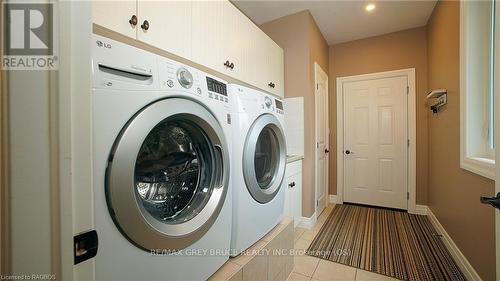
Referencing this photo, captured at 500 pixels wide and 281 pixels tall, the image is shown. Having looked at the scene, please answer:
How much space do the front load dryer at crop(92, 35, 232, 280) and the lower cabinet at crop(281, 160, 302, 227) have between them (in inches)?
44.0

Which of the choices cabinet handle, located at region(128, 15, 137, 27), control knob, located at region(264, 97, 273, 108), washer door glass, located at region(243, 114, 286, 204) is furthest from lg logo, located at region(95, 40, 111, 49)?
control knob, located at region(264, 97, 273, 108)

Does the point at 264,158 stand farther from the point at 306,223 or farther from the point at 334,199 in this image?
the point at 334,199

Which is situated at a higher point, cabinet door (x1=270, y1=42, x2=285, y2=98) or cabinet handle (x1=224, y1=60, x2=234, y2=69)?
cabinet door (x1=270, y1=42, x2=285, y2=98)

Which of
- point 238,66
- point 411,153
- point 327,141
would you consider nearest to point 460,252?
point 411,153

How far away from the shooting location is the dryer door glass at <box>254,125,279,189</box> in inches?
54.7

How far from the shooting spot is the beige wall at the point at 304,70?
2275mm

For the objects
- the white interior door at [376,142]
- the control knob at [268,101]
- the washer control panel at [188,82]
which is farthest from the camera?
the white interior door at [376,142]

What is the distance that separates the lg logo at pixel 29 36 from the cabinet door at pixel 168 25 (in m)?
0.66

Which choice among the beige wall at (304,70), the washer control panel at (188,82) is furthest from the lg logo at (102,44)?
the beige wall at (304,70)

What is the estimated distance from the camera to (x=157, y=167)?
2.71 feet

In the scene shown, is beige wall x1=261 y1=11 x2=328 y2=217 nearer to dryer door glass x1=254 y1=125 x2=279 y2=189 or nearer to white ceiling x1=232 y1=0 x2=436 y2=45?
white ceiling x1=232 y1=0 x2=436 y2=45

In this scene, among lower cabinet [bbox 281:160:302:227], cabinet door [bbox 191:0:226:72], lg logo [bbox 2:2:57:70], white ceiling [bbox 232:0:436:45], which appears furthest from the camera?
white ceiling [bbox 232:0:436:45]

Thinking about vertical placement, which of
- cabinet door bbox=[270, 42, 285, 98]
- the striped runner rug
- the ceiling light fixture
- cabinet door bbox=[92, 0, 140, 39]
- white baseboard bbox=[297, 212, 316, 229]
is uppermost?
the ceiling light fixture

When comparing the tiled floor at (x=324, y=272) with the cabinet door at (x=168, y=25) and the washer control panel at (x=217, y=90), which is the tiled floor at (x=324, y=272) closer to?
the washer control panel at (x=217, y=90)
